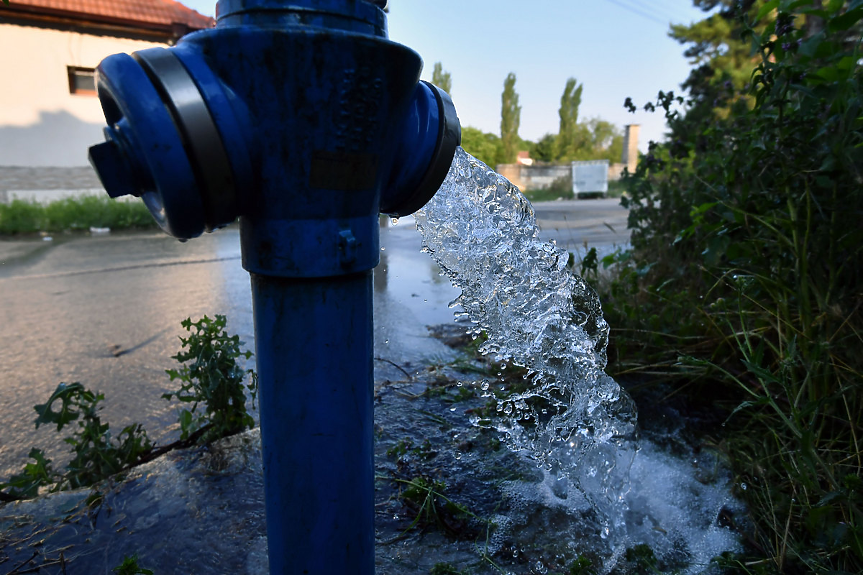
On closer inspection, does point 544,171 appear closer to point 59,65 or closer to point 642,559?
point 59,65

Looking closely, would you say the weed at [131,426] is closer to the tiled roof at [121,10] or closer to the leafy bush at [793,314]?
the leafy bush at [793,314]

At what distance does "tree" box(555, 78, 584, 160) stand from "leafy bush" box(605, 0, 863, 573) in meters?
32.9

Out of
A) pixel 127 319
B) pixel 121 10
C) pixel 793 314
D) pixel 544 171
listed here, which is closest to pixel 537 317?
pixel 793 314

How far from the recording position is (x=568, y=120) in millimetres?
33906

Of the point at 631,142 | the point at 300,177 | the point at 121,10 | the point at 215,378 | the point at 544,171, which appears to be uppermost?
the point at 121,10

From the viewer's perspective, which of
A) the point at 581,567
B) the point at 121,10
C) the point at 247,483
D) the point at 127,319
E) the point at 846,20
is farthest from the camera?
the point at 121,10

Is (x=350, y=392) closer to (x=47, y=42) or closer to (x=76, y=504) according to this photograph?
(x=76, y=504)

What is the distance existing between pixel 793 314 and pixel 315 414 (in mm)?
1663

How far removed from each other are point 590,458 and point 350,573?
0.92 meters

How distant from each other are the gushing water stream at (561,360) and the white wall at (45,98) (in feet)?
33.6

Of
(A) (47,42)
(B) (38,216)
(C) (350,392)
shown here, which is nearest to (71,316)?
(C) (350,392)

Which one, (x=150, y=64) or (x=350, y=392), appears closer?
(x=150, y=64)

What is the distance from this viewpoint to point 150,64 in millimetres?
647

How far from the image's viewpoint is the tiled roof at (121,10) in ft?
31.6
